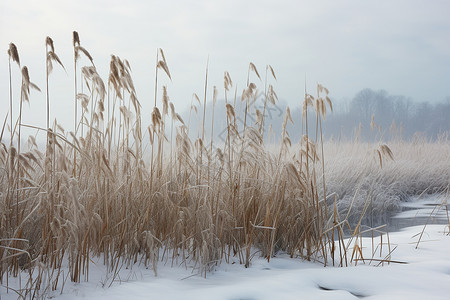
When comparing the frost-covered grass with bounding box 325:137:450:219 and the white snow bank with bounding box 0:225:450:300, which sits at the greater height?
the frost-covered grass with bounding box 325:137:450:219

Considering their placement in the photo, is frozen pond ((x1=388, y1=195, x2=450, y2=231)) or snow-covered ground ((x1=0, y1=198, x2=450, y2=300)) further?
frozen pond ((x1=388, y1=195, x2=450, y2=231))

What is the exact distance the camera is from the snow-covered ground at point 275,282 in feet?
6.23

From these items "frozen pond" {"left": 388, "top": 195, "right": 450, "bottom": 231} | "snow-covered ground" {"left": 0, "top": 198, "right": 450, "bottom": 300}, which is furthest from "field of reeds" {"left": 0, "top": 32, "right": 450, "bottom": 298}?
"frozen pond" {"left": 388, "top": 195, "right": 450, "bottom": 231}

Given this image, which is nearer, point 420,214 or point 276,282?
point 276,282

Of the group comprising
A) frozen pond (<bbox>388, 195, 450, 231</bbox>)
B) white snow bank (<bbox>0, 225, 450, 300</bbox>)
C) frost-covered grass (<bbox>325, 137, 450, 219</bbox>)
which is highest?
frost-covered grass (<bbox>325, 137, 450, 219</bbox>)

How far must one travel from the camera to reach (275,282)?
2.03 meters

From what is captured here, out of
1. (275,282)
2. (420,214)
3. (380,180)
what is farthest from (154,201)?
(380,180)

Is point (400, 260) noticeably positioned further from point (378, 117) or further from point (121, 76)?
point (378, 117)

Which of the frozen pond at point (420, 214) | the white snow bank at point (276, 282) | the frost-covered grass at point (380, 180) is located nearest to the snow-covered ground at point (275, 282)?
the white snow bank at point (276, 282)

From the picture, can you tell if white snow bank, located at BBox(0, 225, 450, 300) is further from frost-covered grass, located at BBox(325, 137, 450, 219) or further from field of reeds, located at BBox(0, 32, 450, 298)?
frost-covered grass, located at BBox(325, 137, 450, 219)

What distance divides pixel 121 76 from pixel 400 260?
6.31 ft

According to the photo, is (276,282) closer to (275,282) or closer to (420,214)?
(275,282)

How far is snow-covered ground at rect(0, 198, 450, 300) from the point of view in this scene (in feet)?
6.23

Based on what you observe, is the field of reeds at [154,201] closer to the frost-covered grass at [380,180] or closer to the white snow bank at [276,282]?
the white snow bank at [276,282]
